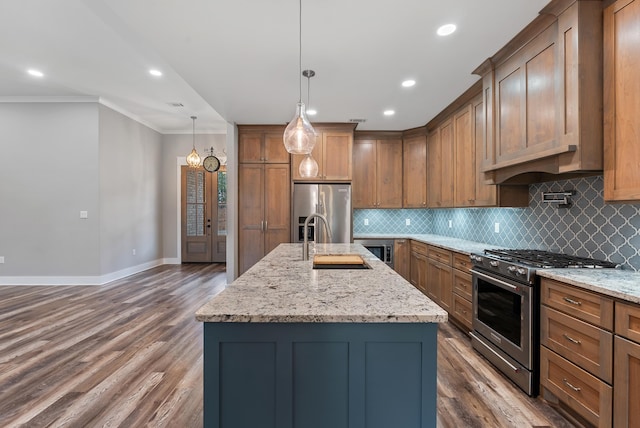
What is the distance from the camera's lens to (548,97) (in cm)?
216

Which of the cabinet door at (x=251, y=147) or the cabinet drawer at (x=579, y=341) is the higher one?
the cabinet door at (x=251, y=147)

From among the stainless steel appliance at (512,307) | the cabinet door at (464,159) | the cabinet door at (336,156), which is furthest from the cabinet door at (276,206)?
the stainless steel appliance at (512,307)

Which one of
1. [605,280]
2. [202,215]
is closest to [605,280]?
[605,280]

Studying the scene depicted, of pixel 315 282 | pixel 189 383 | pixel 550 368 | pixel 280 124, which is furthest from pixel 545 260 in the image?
pixel 280 124

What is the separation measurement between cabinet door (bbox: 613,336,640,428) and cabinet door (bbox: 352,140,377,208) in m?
3.77

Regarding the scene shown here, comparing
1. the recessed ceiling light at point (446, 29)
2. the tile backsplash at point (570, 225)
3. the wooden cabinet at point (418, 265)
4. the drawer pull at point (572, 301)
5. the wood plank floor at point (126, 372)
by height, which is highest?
the recessed ceiling light at point (446, 29)

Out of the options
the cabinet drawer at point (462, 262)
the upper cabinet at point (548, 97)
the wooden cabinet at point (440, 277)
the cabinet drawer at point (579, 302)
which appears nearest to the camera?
the cabinet drawer at point (579, 302)

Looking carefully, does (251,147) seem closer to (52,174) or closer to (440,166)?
(440,166)

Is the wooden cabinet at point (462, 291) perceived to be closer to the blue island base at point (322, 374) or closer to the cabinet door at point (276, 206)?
the blue island base at point (322, 374)

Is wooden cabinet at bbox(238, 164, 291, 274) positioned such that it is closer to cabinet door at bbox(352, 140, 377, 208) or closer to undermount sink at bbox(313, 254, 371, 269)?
cabinet door at bbox(352, 140, 377, 208)

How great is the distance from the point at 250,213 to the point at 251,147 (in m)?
1.07

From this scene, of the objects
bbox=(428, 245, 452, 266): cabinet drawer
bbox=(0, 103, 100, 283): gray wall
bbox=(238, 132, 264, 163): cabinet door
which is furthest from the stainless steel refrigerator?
bbox=(0, 103, 100, 283): gray wall

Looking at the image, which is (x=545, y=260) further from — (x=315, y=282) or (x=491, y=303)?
(x=315, y=282)

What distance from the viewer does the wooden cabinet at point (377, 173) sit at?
5129 millimetres
